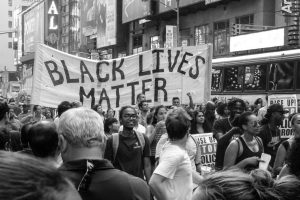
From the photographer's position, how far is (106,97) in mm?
9445

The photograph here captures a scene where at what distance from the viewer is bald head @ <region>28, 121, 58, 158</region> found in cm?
357

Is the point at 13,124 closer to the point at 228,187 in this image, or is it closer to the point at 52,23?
the point at 228,187

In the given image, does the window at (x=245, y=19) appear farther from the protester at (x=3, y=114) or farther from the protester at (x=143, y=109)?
the protester at (x=3, y=114)

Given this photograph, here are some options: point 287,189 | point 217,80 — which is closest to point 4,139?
point 287,189

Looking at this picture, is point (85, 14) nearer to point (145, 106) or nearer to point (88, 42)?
point (88, 42)

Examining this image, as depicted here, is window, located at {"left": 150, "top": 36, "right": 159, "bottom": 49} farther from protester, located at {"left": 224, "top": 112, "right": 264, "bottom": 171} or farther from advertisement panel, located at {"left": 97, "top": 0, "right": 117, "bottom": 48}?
protester, located at {"left": 224, "top": 112, "right": 264, "bottom": 171}

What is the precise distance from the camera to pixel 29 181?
1184mm

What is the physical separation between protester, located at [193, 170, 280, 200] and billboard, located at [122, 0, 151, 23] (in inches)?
1817

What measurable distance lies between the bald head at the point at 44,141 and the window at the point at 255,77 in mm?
18179

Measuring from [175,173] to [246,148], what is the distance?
1.29 metres

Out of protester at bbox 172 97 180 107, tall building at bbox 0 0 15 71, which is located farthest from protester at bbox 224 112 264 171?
tall building at bbox 0 0 15 71

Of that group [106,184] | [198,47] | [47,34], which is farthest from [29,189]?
[47,34]

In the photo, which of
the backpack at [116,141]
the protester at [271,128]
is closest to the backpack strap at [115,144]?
the backpack at [116,141]

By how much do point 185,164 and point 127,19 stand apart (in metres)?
49.5
